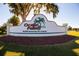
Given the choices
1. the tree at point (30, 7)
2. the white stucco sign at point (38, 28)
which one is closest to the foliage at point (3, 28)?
the white stucco sign at point (38, 28)

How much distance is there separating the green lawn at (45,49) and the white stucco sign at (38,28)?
0.43ft

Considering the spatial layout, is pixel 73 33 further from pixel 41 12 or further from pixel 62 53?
pixel 41 12

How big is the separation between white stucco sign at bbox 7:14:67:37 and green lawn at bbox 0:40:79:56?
0.43 ft

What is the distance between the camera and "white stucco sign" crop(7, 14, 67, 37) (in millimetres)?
2367

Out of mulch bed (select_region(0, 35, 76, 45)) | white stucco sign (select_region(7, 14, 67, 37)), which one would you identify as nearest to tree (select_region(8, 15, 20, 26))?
white stucco sign (select_region(7, 14, 67, 37))

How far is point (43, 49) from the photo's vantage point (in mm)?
2344

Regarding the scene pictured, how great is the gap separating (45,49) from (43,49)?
22 millimetres

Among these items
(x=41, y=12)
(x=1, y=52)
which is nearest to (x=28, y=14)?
(x=41, y=12)

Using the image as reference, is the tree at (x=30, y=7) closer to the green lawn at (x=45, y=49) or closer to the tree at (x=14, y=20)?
the tree at (x=14, y=20)

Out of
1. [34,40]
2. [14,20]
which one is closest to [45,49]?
[34,40]

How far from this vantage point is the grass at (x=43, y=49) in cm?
233

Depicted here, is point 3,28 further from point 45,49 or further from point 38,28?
point 45,49

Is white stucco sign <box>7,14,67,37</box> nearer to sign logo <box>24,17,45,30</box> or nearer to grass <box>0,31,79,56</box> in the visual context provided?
sign logo <box>24,17,45,30</box>

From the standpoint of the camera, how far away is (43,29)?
2.37 metres
